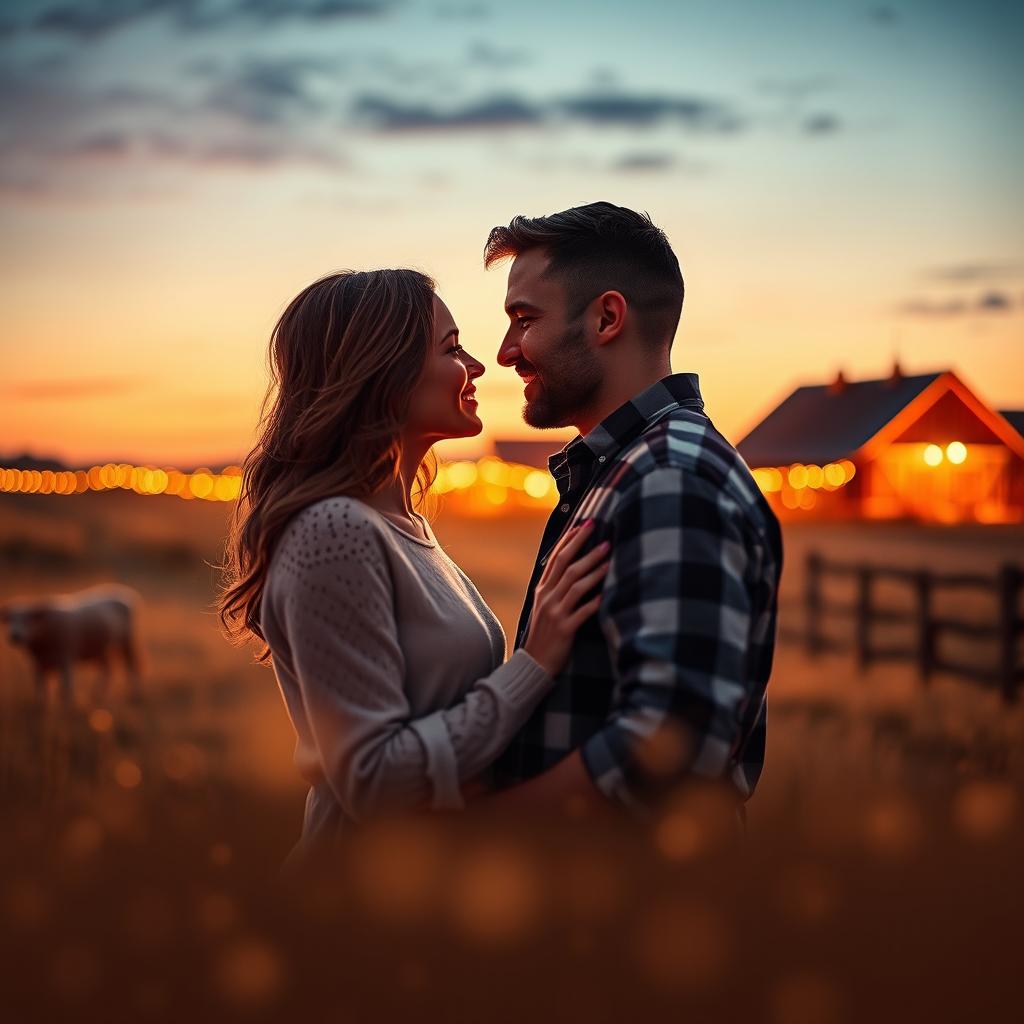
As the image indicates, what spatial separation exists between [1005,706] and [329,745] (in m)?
9.74

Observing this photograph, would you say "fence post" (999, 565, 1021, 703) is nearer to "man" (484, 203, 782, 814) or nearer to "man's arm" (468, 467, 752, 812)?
"man" (484, 203, 782, 814)

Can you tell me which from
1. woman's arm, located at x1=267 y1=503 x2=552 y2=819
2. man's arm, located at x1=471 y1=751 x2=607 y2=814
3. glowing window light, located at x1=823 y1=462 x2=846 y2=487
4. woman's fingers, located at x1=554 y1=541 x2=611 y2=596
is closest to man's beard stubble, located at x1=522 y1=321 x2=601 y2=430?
woman's fingers, located at x1=554 y1=541 x2=611 y2=596

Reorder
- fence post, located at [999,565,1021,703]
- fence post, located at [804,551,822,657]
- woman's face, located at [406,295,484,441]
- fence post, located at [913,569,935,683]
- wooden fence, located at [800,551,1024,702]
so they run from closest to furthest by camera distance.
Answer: woman's face, located at [406,295,484,441]
fence post, located at [999,565,1021,703]
wooden fence, located at [800,551,1024,702]
fence post, located at [913,569,935,683]
fence post, located at [804,551,822,657]

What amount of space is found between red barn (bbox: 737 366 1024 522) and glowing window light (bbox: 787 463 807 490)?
33 mm

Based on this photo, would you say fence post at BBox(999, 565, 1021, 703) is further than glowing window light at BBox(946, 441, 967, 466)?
No

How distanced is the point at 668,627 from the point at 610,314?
108 centimetres

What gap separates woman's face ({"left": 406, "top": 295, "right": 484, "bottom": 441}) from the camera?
315 cm

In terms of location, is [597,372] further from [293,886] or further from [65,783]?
[65,783]

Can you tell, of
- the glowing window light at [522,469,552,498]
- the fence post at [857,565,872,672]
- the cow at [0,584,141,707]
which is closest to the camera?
the cow at [0,584,141,707]

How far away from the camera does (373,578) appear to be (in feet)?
8.93

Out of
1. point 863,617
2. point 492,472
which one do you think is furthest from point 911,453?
point 492,472

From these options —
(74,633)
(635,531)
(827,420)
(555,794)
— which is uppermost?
(827,420)

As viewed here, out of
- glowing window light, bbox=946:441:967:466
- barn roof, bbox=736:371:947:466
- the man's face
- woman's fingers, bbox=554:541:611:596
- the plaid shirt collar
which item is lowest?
woman's fingers, bbox=554:541:611:596

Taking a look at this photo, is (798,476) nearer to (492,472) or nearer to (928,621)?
(492,472)
